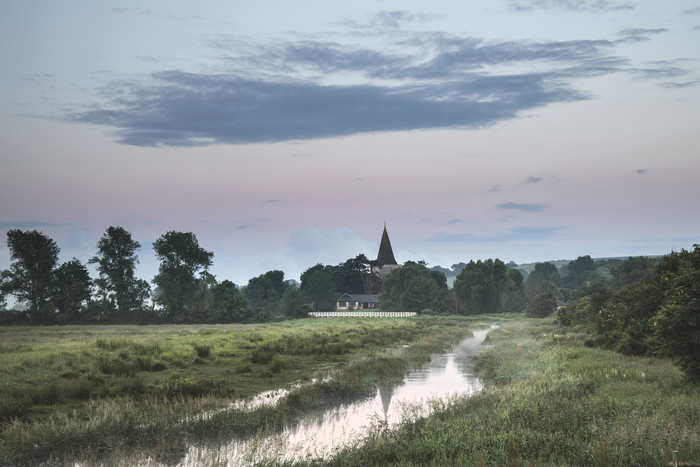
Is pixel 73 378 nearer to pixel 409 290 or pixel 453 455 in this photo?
pixel 453 455

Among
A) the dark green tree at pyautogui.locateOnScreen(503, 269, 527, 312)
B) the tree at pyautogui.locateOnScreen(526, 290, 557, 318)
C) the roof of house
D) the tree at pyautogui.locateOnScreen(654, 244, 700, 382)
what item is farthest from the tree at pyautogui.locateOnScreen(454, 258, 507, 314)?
the tree at pyautogui.locateOnScreen(654, 244, 700, 382)

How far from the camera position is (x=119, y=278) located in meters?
97.9

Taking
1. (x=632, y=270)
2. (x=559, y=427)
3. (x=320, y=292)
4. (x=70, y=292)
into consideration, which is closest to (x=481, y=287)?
(x=632, y=270)

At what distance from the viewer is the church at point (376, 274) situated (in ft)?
498

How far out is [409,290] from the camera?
125438mm

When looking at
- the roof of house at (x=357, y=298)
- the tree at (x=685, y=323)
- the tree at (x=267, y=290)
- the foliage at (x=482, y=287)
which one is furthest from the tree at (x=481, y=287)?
the tree at (x=685, y=323)

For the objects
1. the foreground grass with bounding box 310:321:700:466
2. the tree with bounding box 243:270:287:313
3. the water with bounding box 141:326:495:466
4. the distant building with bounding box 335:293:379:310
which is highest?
the tree with bounding box 243:270:287:313

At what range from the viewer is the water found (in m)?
14.6

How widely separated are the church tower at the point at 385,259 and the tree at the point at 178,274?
74889 mm

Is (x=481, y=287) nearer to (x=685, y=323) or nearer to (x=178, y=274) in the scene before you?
(x=178, y=274)

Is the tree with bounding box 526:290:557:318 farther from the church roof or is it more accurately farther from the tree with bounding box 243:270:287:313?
the tree with bounding box 243:270:287:313

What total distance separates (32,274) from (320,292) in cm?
7359

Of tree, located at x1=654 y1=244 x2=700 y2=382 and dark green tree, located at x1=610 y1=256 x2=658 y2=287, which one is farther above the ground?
dark green tree, located at x1=610 y1=256 x2=658 y2=287

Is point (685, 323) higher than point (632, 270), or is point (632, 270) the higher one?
point (632, 270)
